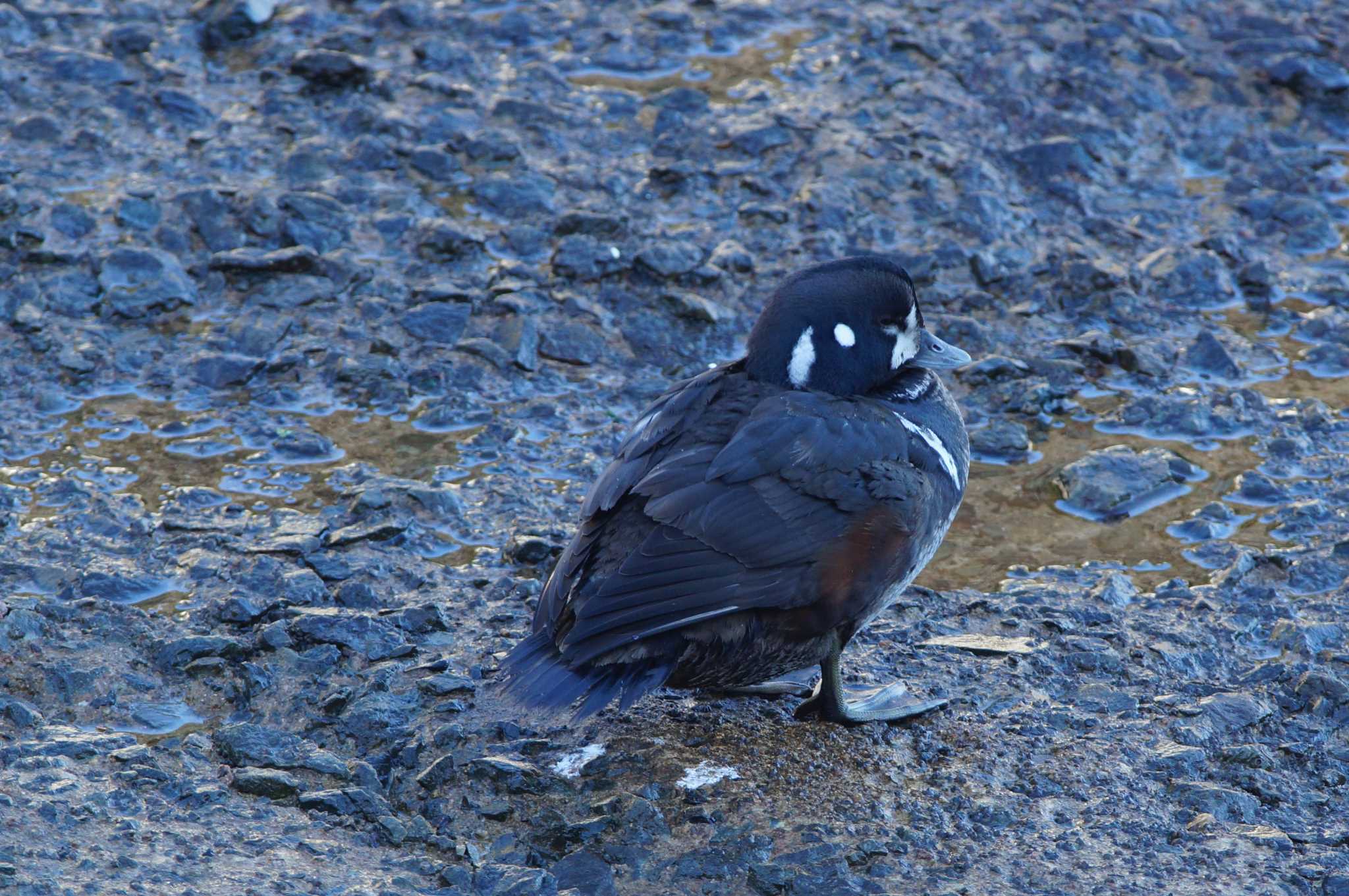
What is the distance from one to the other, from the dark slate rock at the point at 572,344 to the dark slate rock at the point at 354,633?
1.59 metres

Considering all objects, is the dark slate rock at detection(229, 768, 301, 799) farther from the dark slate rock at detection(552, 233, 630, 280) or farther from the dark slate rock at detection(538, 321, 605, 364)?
the dark slate rock at detection(552, 233, 630, 280)

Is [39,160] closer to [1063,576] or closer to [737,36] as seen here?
[737,36]

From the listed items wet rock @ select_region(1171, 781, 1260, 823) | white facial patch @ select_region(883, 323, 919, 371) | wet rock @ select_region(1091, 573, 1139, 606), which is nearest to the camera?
wet rock @ select_region(1171, 781, 1260, 823)

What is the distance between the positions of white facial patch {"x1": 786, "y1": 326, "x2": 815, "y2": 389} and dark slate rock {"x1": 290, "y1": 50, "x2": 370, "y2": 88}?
3365 mm

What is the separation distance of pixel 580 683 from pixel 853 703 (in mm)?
805

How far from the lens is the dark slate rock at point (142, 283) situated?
5578mm

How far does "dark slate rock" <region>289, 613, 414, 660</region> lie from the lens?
13.8 feet

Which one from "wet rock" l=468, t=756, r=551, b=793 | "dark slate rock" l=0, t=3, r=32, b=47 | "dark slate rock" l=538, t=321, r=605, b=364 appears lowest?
"wet rock" l=468, t=756, r=551, b=793

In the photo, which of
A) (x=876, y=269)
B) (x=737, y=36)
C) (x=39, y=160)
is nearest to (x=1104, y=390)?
(x=876, y=269)

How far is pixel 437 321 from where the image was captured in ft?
18.5

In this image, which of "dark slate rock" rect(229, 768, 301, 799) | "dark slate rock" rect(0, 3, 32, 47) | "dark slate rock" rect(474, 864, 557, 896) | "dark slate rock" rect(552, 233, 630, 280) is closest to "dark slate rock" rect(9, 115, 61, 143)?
"dark slate rock" rect(0, 3, 32, 47)

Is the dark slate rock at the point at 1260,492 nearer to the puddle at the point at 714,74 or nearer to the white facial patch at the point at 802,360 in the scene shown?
the white facial patch at the point at 802,360

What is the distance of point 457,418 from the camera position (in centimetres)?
529

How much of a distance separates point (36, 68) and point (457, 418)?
2.90 metres
